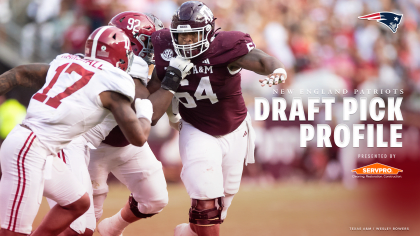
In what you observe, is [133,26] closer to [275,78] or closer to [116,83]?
[116,83]

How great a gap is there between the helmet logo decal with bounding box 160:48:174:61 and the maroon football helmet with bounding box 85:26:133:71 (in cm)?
64

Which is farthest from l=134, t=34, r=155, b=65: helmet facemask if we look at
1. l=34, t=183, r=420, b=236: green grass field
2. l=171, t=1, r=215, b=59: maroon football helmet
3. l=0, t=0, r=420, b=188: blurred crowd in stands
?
l=0, t=0, r=420, b=188: blurred crowd in stands

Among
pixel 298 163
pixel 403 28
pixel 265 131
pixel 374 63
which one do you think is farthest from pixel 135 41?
pixel 403 28

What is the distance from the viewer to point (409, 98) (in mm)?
10562

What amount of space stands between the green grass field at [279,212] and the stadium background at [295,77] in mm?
20

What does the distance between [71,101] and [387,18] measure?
369 inches

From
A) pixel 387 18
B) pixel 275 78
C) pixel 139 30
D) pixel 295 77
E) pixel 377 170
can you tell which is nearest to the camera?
pixel 275 78

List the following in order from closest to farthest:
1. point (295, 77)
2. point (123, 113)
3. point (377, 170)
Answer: point (123, 113), point (377, 170), point (295, 77)

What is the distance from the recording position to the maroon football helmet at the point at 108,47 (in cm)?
350

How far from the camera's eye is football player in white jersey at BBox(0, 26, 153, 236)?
3.26 metres

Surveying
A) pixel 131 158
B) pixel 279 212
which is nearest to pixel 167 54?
pixel 131 158

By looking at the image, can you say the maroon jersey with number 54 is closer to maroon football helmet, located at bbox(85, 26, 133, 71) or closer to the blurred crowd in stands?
maroon football helmet, located at bbox(85, 26, 133, 71)

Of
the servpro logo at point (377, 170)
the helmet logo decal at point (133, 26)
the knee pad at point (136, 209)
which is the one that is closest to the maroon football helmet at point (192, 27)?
the helmet logo decal at point (133, 26)

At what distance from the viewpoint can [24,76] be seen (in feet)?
12.3
